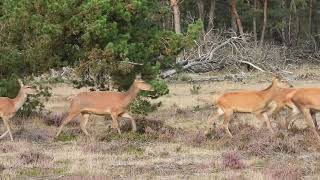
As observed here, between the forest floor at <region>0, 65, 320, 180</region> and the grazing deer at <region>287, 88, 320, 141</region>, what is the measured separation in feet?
1.25

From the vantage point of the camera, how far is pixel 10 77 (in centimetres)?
2072

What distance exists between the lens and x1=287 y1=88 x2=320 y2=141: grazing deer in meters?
16.2

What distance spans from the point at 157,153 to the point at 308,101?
4.01 meters

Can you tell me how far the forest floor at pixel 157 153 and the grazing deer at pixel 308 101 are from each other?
0.38 meters

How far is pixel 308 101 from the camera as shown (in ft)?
53.6

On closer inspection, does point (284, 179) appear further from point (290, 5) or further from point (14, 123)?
point (290, 5)

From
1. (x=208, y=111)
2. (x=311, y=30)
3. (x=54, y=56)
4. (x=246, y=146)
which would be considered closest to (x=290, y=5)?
(x=311, y=30)

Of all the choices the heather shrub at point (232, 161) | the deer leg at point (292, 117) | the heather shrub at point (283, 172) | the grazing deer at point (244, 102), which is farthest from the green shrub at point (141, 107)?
the heather shrub at point (283, 172)

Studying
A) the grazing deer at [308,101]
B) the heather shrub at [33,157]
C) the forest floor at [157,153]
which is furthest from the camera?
the grazing deer at [308,101]

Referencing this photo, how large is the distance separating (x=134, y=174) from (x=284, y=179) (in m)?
2.58

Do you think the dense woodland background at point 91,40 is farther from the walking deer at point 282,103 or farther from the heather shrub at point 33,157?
the heather shrub at point 33,157

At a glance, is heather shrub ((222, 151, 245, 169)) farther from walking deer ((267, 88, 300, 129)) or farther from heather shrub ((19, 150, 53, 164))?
walking deer ((267, 88, 300, 129))

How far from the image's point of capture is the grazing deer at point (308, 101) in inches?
639

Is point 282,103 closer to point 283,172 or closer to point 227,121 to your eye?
point 227,121
